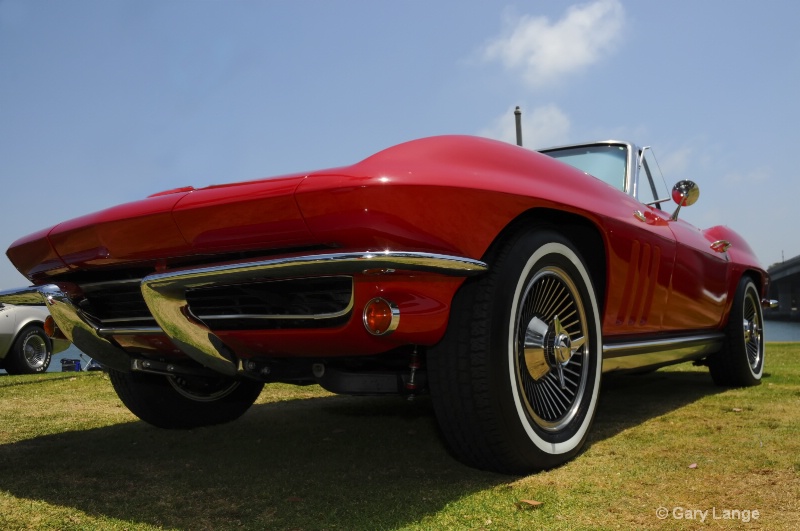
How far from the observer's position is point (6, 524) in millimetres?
2082

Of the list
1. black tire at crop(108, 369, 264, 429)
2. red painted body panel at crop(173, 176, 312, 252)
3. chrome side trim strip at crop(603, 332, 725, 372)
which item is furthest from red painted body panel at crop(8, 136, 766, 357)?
black tire at crop(108, 369, 264, 429)

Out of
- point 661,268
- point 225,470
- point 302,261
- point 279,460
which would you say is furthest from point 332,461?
point 661,268

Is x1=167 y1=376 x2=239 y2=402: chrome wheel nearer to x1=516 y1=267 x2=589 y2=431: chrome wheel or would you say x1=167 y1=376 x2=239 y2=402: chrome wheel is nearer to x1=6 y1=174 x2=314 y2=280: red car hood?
x1=6 y1=174 x2=314 y2=280: red car hood

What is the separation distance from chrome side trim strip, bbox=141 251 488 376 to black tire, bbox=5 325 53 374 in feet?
26.5

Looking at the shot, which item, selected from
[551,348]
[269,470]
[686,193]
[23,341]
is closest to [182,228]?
[269,470]

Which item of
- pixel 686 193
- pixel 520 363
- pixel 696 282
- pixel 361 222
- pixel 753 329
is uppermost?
pixel 686 193

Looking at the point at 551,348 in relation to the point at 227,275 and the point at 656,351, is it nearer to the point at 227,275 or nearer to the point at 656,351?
the point at 656,351

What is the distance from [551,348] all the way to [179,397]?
6.44 ft

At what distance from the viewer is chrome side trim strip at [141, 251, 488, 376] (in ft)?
6.84

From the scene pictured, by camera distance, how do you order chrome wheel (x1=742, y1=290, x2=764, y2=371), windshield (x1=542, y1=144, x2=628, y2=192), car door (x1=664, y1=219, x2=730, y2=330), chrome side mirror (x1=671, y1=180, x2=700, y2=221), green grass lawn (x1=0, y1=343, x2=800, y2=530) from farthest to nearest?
chrome wheel (x1=742, y1=290, x2=764, y2=371)
windshield (x1=542, y1=144, x2=628, y2=192)
chrome side mirror (x1=671, y1=180, x2=700, y2=221)
car door (x1=664, y1=219, x2=730, y2=330)
green grass lawn (x1=0, y1=343, x2=800, y2=530)

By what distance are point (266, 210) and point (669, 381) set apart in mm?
Result: 4110

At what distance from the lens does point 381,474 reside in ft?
8.42

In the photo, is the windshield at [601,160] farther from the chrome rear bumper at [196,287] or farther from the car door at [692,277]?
the chrome rear bumper at [196,287]

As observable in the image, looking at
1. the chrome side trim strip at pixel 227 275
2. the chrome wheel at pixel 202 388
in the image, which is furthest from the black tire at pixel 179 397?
the chrome side trim strip at pixel 227 275
